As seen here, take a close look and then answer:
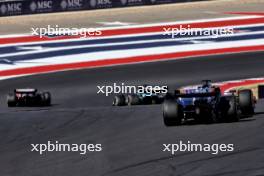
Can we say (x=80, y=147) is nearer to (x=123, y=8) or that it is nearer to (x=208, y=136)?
(x=208, y=136)

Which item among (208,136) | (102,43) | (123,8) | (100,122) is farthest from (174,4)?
(208,136)

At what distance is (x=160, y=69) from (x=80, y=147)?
19.1 m

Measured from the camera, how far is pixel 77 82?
106 ft

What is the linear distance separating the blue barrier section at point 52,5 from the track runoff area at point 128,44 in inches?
108

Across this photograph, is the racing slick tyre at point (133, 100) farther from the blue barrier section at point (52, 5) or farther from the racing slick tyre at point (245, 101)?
the blue barrier section at point (52, 5)

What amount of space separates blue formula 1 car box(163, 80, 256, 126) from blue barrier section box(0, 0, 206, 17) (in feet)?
89.0

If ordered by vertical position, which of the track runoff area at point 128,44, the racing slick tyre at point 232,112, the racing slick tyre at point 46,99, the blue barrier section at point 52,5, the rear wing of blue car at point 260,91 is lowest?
the racing slick tyre at point 46,99

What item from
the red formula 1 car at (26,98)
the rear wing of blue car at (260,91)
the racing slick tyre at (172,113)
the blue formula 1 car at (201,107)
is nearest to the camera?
the racing slick tyre at (172,113)

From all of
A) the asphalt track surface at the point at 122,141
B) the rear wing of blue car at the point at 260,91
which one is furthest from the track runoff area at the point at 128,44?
the rear wing of blue car at the point at 260,91

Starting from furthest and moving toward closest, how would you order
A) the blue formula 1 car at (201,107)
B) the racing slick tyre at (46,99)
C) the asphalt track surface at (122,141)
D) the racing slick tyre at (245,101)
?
1. the racing slick tyre at (46,99)
2. the racing slick tyre at (245,101)
3. the blue formula 1 car at (201,107)
4. the asphalt track surface at (122,141)

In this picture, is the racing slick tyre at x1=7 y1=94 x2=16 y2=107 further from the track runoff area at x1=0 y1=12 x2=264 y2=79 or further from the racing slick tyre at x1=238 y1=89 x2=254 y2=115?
the racing slick tyre at x1=238 y1=89 x2=254 y2=115

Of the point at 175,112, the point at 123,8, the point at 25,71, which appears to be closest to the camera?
the point at 175,112

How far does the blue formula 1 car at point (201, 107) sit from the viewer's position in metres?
16.9

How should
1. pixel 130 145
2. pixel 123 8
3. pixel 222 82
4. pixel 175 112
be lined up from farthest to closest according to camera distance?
pixel 123 8 → pixel 222 82 → pixel 175 112 → pixel 130 145
